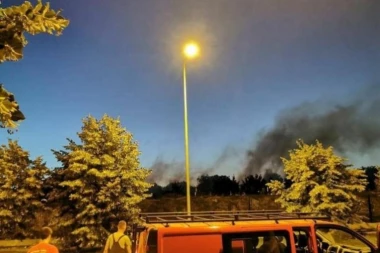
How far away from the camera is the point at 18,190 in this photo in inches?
982

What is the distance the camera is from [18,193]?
81.7ft

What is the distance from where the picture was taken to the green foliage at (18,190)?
24.5 metres

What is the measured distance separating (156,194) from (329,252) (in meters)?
37.7

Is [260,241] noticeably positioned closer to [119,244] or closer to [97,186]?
[119,244]

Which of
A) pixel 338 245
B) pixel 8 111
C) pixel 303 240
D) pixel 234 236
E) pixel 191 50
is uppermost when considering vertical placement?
pixel 191 50

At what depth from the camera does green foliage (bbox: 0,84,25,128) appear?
3305mm

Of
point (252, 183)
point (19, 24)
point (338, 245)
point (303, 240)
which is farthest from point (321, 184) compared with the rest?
point (252, 183)

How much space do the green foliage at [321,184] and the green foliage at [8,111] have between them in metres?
21.9

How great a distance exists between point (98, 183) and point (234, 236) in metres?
13.7

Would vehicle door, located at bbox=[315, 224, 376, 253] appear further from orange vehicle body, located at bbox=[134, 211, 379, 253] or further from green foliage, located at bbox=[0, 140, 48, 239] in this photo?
green foliage, located at bbox=[0, 140, 48, 239]

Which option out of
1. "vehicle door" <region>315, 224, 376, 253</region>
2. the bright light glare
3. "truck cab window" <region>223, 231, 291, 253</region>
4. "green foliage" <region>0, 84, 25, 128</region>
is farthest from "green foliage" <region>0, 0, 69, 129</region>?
the bright light glare

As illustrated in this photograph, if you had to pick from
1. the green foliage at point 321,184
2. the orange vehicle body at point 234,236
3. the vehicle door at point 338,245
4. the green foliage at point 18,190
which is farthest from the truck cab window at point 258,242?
the green foliage at point 18,190

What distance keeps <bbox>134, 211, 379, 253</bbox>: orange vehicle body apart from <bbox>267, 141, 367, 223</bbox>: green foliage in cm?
1625

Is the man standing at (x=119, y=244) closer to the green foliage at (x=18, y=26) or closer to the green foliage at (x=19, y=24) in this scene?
the green foliage at (x=18, y=26)
